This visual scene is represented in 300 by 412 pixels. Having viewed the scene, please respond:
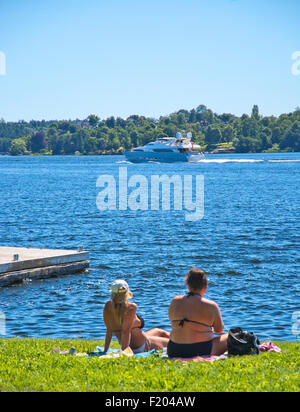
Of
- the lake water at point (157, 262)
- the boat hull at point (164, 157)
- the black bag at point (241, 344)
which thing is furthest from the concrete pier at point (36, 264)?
the boat hull at point (164, 157)

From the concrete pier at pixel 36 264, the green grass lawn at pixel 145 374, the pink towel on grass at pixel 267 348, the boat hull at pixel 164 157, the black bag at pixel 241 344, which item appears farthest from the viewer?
the boat hull at pixel 164 157

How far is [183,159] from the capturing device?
14525cm

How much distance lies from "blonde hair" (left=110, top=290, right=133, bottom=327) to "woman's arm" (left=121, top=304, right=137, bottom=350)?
0.09m

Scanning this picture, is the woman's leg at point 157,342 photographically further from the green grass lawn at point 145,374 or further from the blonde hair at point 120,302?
the green grass lawn at point 145,374

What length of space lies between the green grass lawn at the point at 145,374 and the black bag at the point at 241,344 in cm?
21

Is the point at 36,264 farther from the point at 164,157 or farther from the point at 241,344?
the point at 164,157

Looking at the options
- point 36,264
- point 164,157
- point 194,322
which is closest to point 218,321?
point 194,322

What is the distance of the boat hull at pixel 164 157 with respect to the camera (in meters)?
144

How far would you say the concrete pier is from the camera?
19.7 meters

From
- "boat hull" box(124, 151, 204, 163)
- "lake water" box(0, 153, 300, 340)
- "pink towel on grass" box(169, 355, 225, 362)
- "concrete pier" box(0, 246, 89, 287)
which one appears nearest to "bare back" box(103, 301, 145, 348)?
"pink towel on grass" box(169, 355, 225, 362)

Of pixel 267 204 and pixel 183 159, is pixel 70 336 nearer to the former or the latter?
pixel 267 204

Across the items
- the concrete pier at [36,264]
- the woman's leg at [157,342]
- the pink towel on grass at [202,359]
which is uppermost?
the pink towel on grass at [202,359]

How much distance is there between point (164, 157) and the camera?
146 meters

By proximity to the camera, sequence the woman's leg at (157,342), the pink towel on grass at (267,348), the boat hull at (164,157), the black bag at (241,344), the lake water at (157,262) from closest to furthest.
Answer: the black bag at (241,344), the pink towel on grass at (267,348), the woman's leg at (157,342), the lake water at (157,262), the boat hull at (164,157)
